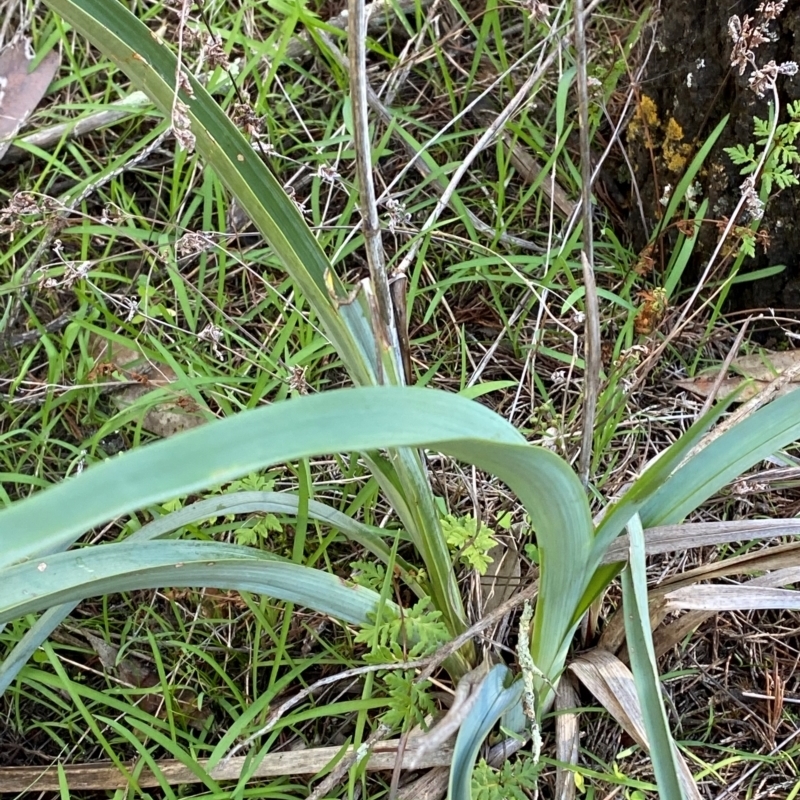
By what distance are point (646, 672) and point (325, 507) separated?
18.9 inches

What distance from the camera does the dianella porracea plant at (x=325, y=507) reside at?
374 millimetres

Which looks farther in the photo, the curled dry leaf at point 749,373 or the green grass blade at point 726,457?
the curled dry leaf at point 749,373

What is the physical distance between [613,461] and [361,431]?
90cm

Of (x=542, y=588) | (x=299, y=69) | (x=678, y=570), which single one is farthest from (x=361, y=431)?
(x=299, y=69)

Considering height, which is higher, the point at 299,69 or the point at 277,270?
the point at 299,69

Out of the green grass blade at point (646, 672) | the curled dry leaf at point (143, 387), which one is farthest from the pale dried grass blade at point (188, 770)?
the curled dry leaf at point (143, 387)

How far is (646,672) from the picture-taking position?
2.37 ft

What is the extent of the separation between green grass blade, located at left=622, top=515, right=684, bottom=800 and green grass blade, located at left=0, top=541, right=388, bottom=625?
1.17 feet

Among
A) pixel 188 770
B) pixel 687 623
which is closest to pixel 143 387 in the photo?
pixel 188 770

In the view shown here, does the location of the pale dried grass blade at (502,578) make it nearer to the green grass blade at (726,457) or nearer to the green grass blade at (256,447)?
the green grass blade at (726,457)

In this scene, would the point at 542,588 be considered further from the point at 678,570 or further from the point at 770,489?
the point at 770,489

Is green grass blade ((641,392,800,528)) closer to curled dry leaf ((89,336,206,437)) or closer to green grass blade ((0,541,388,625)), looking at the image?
green grass blade ((0,541,388,625))

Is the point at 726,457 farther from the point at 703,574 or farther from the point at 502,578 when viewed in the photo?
the point at 502,578

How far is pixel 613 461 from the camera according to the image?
1222mm
